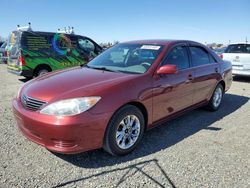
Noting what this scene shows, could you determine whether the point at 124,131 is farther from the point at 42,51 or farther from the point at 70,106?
the point at 42,51

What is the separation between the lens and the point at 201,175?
3117mm

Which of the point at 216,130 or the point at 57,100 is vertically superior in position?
the point at 57,100

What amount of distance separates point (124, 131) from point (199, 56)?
259cm

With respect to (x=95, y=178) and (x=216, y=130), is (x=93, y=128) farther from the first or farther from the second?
(x=216, y=130)

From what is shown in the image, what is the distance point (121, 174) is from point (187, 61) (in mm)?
2572

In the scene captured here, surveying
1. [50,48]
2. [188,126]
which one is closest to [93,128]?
[188,126]

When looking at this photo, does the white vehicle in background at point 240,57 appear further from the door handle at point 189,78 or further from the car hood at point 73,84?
→ the car hood at point 73,84

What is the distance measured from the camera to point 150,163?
3.35m

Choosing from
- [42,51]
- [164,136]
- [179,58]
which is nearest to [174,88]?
[179,58]

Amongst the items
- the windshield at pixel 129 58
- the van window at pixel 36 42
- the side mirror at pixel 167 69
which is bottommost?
the side mirror at pixel 167 69

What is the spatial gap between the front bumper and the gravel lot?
1.05 ft

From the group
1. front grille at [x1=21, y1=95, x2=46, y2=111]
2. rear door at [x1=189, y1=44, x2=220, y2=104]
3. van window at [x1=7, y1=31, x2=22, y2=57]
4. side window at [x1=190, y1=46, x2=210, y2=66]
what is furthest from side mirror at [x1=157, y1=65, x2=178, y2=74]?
van window at [x1=7, y1=31, x2=22, y2=57]

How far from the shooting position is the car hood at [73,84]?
316 centimetres

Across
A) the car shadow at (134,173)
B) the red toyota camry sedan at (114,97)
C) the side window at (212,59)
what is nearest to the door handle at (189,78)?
the red toyota camry sedan at (114,97)
